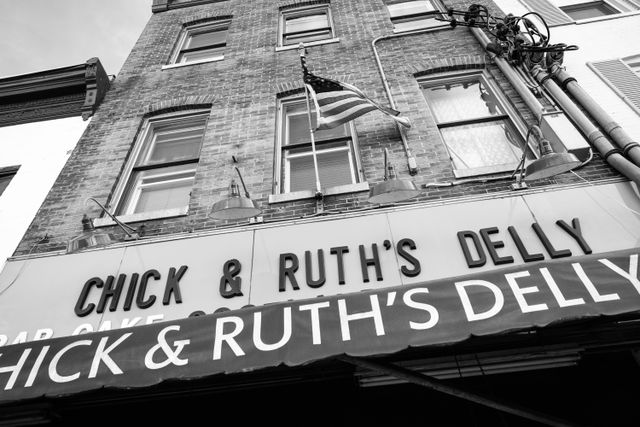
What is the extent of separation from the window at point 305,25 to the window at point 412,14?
4.94ft

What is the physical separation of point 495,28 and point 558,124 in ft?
8.66

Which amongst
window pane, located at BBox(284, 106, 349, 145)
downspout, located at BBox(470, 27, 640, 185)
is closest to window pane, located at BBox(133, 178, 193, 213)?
window pane, located at BBox(284, 106, 349, 145)

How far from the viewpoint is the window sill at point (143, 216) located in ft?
18.9

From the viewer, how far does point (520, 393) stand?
13.7ft

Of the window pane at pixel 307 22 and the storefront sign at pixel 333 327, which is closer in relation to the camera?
the storefront sign at pixel 333 327

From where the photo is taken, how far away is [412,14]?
28.7ft

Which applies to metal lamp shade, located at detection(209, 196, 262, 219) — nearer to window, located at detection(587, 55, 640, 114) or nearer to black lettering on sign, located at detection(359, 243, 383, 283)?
black lettering on sign, located at detection(359, 243, 383, 283)

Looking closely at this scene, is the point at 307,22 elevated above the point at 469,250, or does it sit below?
above

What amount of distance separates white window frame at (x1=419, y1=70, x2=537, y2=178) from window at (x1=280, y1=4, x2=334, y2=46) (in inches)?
114

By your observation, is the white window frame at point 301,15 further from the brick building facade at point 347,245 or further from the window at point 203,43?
the window at point 203,43

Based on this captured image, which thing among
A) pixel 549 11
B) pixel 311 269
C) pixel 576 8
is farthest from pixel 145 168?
pixel 576 8

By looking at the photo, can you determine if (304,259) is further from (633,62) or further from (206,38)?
(206,38)

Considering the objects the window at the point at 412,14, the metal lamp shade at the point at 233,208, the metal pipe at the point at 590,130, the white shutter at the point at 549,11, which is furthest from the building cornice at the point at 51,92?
the white shutter at the point at 549,11

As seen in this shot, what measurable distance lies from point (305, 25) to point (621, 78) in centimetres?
661
